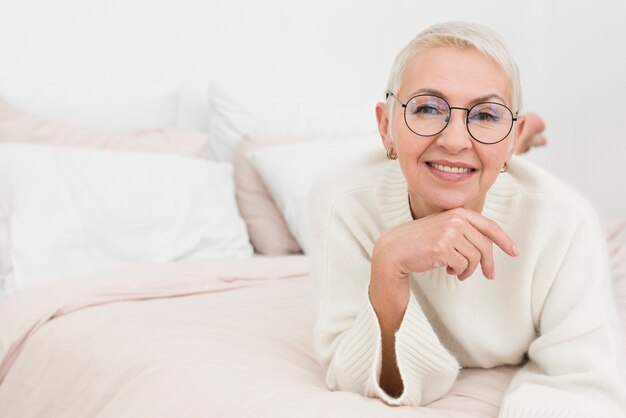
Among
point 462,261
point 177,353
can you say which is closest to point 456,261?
point 462,261

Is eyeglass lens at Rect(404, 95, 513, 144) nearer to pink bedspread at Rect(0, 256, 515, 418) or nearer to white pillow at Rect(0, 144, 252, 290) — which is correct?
pink bedspread at Rect(0, 256, 515, 418)

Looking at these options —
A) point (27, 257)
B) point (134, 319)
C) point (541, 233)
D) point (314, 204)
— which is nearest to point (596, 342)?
point (541, 233)

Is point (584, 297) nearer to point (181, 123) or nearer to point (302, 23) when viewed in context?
point (181, 123)

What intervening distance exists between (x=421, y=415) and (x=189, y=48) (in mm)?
2023

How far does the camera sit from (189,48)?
9.01 feet

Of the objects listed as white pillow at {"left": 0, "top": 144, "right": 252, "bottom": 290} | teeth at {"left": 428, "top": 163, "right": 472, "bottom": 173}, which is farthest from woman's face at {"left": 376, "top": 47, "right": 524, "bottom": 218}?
white pillow at {"left": 0, "top": 144, "right": 252, "bottom": 290}

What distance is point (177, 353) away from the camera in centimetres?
129

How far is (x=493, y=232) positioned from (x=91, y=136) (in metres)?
1.51

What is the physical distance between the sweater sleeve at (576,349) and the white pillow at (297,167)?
3.75ft

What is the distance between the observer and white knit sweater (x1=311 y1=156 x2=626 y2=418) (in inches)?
42.4

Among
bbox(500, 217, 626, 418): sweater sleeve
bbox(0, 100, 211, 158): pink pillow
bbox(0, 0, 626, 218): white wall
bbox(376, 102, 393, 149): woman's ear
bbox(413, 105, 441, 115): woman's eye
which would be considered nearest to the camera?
bbox(500, 217, 626, 418): sweater sleeve

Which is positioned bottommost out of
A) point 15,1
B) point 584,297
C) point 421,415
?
point 421,415

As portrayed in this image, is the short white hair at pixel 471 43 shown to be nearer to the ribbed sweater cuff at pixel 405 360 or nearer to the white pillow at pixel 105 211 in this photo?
the ribbed sweater cuff at pixel 405 360

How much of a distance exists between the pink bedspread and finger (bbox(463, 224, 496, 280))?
198 mm
